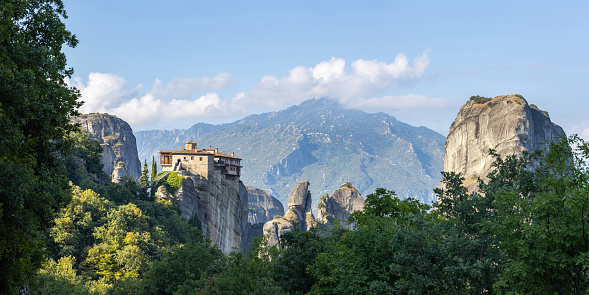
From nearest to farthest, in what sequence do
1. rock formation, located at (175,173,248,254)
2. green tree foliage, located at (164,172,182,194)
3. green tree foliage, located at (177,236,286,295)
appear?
green tree foliage, located at (177,236,286,295), green tree foliage, located at (164,172,182,194), rock formation, located at (175,173,248,254)

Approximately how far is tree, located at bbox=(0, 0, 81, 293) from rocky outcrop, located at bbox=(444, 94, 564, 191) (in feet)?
395

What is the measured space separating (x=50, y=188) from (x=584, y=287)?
2213 centimetres

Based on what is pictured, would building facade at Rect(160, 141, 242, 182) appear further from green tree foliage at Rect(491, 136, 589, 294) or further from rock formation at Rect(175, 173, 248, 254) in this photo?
green tree foliage at Rect(491, 136, 589, 294)

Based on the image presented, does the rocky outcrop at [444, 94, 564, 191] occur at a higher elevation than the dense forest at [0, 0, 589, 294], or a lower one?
higher

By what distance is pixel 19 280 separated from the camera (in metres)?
20.4

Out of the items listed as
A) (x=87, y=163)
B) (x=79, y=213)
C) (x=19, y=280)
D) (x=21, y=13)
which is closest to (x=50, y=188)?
(x=19, y=280)

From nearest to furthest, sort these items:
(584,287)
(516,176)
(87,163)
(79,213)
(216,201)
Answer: (584,287) → (516,176) → (79,213) → (87,163) → (216,201)

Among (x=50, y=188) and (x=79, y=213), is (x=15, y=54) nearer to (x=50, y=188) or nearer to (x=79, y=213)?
(x=50, y=188)

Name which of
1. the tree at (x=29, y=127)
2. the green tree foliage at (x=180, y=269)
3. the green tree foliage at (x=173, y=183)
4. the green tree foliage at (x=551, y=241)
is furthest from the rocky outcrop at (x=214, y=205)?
the green tree foliage at (x=551, y=241)

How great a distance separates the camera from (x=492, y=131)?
139750 millimetres

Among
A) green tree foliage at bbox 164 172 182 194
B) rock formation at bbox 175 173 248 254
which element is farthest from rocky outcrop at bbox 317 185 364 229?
green tree foliage at bbox 164 172 182 194

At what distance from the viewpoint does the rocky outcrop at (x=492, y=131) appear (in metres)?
136

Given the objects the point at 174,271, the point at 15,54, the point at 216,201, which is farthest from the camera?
the point at 216,201

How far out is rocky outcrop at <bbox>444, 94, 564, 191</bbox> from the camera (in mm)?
135500
